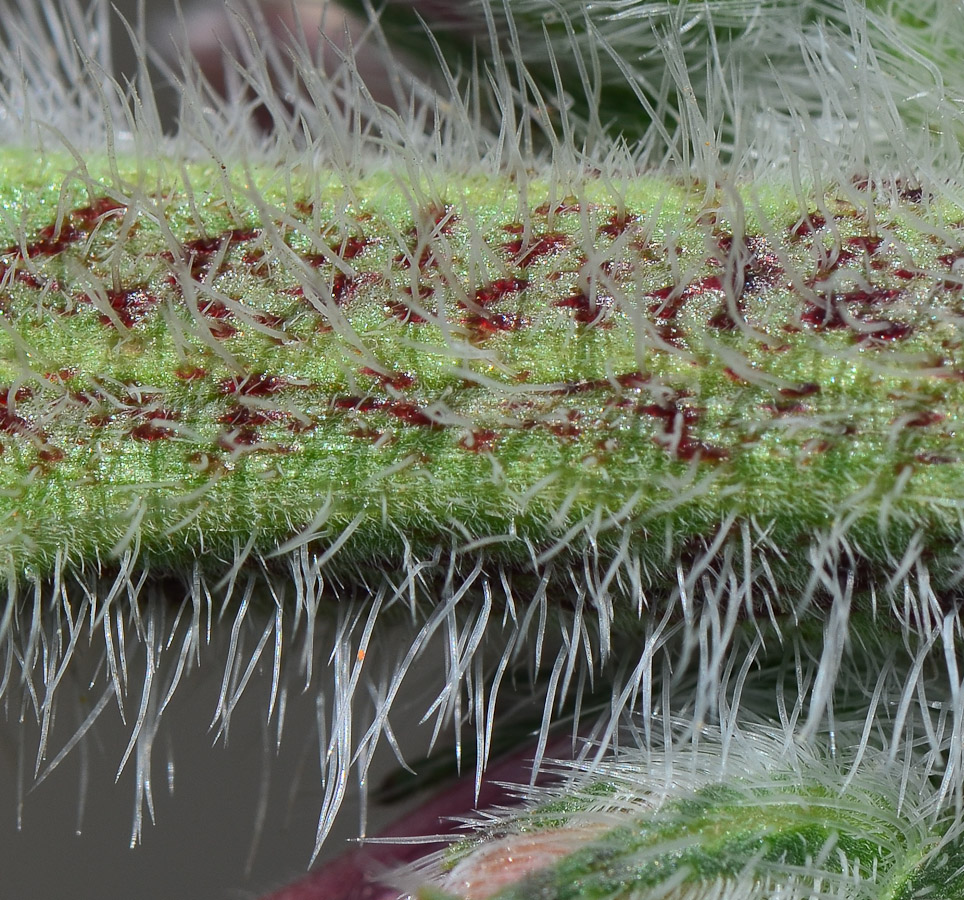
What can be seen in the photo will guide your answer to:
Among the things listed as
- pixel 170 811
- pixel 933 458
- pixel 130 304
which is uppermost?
pixel 130 304

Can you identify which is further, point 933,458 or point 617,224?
point 617,224

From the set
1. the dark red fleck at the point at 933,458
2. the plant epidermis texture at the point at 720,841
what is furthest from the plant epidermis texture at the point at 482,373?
the plant epidermis texture at the point at 720,841

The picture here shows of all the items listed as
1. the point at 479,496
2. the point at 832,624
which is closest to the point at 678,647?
the point at 832,624

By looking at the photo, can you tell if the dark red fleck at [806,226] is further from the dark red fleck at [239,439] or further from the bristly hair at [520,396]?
the dark red fleck at [239,439]

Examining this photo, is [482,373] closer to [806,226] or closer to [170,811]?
[806,226]

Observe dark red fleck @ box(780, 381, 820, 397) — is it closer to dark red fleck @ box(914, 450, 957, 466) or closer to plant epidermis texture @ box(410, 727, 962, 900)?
dark red fleck @ box(914, 450, 957, 466)

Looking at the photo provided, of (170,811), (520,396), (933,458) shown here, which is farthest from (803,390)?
(170,811)

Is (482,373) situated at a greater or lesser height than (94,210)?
lesser

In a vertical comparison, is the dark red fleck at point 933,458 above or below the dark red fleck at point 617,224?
below

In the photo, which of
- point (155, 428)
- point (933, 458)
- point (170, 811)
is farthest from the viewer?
point (170, 811)

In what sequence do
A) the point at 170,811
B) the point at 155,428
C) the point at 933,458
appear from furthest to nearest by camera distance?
the point at 170,811 < the point at 155,428 < the point at 933,458
